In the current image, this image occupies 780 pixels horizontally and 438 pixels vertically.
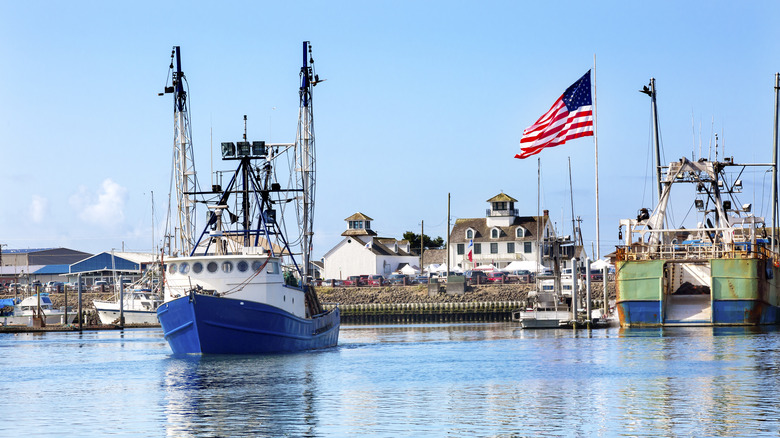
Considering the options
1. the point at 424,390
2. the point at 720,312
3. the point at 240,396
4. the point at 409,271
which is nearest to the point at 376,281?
the point at 409,271

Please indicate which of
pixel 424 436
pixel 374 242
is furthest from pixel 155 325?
pixel 424 436

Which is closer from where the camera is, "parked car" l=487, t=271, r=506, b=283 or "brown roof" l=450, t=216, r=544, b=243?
"parked car" l=487, t=271, r=506, b=283

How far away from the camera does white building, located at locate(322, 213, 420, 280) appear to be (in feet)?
381

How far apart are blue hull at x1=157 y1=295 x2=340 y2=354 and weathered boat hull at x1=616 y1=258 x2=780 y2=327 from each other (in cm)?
1778

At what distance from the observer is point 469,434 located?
2175 centimetres

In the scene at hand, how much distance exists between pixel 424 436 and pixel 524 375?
1262 centimetres

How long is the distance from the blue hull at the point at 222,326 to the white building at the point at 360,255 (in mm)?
73364

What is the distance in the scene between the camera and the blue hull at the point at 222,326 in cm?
3919

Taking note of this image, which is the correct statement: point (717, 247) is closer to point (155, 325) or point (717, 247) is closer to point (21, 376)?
point (21, 376)

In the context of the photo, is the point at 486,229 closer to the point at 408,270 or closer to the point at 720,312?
the point at 408,270

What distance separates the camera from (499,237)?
373 feet

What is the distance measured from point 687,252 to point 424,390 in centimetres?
2522

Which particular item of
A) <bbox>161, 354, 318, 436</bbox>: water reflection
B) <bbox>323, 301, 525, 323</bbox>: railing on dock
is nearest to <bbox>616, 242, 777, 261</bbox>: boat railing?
<bbox>161, 354, 318, 436</bbox>: water reflection

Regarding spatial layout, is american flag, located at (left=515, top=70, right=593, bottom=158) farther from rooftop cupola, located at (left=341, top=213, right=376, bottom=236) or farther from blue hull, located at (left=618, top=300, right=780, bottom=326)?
rooftop cupola, located at (left=341, top=213, right=376, bottom=236)
